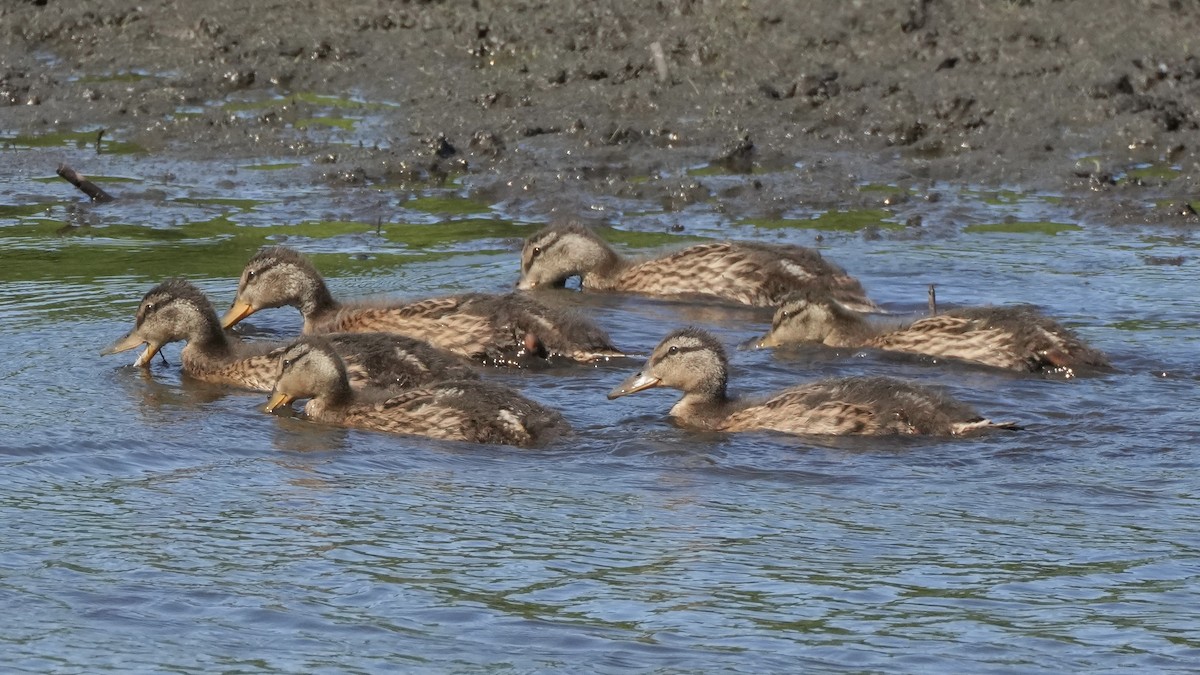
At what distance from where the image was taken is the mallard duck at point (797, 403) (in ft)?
32.7

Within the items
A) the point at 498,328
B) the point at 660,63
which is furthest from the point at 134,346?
the point at 660,63

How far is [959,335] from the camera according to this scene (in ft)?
38.3

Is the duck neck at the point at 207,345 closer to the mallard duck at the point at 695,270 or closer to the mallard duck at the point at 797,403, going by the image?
the mallard duck at the point at 797,403

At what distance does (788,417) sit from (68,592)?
12.8ft

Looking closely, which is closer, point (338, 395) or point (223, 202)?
point (338, 395)

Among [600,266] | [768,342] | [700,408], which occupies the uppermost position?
[600,266]

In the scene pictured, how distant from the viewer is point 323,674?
688cm

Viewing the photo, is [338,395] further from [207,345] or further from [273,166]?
[273,166]

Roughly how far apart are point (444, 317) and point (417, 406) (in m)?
2.10

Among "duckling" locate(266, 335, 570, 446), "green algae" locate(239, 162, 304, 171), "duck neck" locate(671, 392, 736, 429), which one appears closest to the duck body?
"duckling" locate(266, 335, 570, 446)

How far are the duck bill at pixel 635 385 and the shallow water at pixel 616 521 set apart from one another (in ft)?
0.39

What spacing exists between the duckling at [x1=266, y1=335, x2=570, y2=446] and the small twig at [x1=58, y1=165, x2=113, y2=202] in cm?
485

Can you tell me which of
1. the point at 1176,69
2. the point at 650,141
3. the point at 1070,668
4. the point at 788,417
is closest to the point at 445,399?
the point at 788,417

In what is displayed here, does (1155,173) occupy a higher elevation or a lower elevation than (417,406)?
higher
